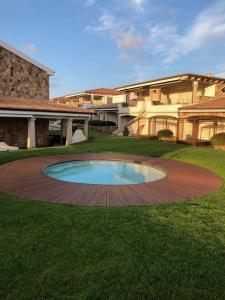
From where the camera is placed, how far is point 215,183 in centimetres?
1098

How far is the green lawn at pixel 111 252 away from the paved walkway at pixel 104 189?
0.76 m

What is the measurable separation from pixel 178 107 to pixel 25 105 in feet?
49.1

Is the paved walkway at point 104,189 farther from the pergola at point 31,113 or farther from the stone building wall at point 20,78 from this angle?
the stone building wall at point 20,78

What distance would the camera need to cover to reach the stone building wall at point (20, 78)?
24734 mm

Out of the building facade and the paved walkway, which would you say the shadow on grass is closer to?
the paved walkway

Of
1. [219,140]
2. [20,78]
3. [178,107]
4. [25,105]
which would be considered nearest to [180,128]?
[178,107]

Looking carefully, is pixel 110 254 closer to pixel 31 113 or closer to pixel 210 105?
pixel 31 113

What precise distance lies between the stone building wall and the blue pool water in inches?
539

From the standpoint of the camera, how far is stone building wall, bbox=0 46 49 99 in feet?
81.1

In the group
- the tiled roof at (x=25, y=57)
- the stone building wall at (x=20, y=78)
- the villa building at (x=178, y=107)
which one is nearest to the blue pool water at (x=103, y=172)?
the villa building at (x=178, y=107)

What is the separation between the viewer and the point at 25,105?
2228 centimetres

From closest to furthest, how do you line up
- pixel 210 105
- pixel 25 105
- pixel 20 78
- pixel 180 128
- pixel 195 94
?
pixel 25 105
pixel 210 105
pixel 20 78
pixel 180 128
pixel 195 94

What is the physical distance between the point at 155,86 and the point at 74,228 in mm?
31431

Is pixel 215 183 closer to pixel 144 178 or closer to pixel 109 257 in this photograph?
pixel 144 178
